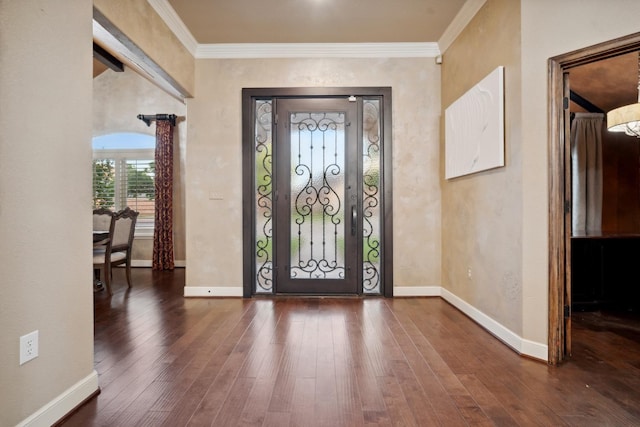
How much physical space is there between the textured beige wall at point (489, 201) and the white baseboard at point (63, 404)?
109 inches

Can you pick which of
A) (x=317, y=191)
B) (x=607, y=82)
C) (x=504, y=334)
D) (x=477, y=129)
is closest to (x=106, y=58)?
(x=317, y=191)

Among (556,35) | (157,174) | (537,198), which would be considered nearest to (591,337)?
(537,198)

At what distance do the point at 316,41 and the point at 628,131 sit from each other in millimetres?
3261

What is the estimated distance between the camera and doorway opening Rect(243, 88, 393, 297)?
14.0 ft

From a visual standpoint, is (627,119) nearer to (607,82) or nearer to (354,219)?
(607,82)

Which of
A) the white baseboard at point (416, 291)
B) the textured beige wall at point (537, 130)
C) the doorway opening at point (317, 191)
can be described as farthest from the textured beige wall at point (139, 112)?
the textured beige wall at point (537, 130)

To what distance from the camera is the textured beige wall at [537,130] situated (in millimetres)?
2404

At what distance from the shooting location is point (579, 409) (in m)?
1.88

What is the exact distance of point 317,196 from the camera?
4.30 m

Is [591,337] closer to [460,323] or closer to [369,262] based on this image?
[460,323]

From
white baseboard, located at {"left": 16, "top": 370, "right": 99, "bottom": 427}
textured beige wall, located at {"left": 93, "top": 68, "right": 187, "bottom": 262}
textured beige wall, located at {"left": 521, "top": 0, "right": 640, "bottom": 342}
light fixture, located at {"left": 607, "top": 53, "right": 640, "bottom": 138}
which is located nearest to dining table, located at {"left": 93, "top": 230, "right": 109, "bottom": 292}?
textured beige wall, located at {"left": 93, "top": 68, "right": 187, "bottom": 262}

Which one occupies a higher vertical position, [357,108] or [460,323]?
[357,108]

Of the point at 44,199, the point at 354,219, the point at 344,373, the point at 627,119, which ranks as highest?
the point at 627,119

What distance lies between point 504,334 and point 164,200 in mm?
5625
